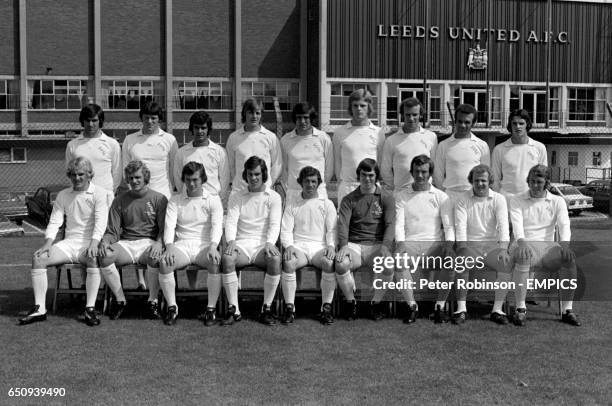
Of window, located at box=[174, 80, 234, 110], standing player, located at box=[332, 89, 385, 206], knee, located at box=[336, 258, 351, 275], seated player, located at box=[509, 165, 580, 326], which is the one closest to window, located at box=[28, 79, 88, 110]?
window, located at box=[174, 80, 234, 110]

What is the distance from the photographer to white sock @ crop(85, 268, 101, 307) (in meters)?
7.00

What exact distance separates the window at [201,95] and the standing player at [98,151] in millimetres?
31905

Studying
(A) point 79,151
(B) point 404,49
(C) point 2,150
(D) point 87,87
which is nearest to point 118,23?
(D) point 87,87

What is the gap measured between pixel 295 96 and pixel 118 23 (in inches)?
393

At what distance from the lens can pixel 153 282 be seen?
7.12 m

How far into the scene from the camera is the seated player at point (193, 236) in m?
6.96

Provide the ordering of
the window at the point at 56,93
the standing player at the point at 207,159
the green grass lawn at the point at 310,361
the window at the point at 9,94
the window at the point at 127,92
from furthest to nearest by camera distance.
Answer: the window at the point at 127,92 → the window at the point at 56,93 → the window at the point at 9,94 → the standing player at the point at 207,159 → the green grass lawn at the point at 310,361

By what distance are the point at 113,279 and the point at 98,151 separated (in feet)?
4.92

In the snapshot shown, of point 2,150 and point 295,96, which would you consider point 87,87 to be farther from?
point 295,96

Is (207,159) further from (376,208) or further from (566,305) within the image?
(566,305)

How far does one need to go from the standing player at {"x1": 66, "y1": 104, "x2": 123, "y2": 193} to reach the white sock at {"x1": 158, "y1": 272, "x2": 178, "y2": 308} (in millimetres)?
1342

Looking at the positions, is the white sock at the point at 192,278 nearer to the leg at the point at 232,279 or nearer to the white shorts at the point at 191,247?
the white shorts at the point at 191,247

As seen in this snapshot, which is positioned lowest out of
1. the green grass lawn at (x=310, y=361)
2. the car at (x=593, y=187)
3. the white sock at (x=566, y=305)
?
the green grass lawn at (x=310, y=361)

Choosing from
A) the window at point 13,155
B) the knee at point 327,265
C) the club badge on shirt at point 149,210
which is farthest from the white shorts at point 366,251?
the window at point 13,155
